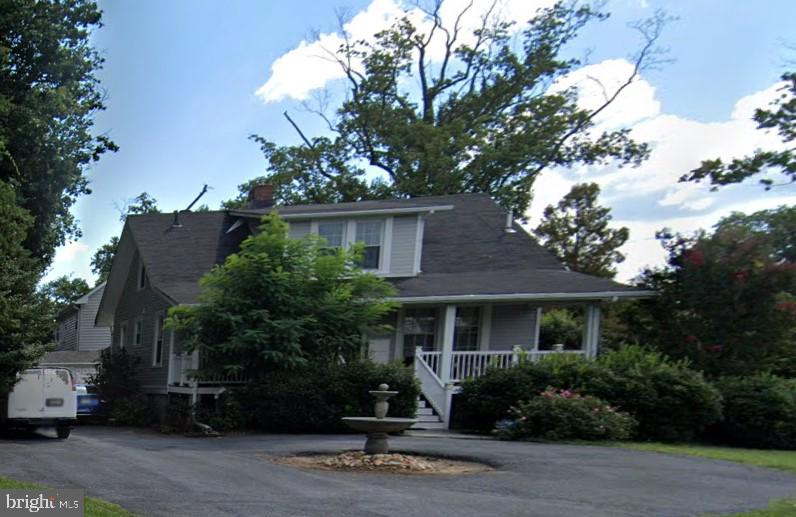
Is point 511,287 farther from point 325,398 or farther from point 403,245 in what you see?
point 325,398

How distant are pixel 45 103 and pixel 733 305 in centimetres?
1738

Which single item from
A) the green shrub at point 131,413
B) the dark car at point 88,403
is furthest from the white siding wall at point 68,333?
the green shrub at point 131,413

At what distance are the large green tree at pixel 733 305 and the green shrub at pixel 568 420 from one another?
3.81 metres

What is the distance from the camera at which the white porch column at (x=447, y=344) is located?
2095 centimetres

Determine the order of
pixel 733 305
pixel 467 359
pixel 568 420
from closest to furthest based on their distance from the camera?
pixel 568 420, pixel 733 305, pixel 467 359

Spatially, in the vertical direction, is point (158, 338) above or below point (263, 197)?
below

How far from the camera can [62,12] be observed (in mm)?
23000

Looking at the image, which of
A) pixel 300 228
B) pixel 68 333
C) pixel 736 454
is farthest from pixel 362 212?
pixel 68 333

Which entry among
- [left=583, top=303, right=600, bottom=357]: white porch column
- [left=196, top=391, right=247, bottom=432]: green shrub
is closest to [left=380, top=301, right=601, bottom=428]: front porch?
[left=583, top=303, right=600, bottom=357]: white porch column

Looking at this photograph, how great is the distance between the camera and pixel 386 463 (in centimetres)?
1285

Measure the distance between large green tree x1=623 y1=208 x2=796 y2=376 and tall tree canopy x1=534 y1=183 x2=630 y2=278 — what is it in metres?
20.2

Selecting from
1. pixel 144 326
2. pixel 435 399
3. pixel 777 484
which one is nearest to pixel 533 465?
pixel 777 484

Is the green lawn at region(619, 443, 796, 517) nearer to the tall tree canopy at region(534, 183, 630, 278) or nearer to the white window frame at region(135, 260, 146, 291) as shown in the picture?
the white window frame at region(135, 260, 146, 291)

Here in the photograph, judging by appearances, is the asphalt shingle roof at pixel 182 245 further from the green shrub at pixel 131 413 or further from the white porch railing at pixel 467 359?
the white porch railing at pixel 467 359
